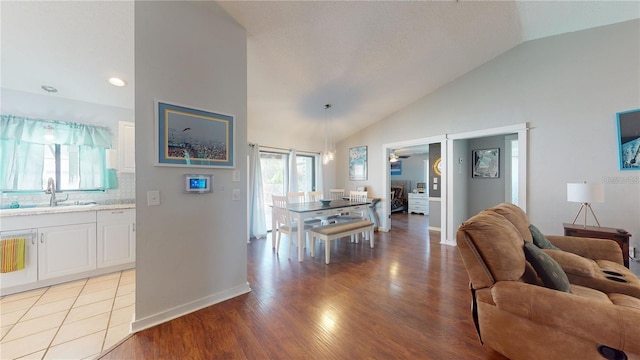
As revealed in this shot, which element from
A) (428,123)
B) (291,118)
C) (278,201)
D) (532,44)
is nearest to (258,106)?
(291,118)

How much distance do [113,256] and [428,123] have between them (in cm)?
546

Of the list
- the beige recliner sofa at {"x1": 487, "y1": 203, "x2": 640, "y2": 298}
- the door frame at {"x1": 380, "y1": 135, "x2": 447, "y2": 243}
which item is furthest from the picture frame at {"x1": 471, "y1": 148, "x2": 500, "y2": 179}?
the beige recliner sofa at {"x1": 487, "y1": 203, "x2": 640, "y2": 298}

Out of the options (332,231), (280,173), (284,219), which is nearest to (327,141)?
(280,173)

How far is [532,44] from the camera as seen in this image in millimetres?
3225

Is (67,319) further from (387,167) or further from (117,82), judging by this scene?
(387,167)

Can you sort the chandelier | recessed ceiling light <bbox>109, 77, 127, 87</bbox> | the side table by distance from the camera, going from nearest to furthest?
the side table, recessed ceiling light <bbox>109, 77, 127, 87</bbox>, the chandelier

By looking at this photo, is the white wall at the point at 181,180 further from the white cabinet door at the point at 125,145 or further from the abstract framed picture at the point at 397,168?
the abstract framed picture at the point at 397,168

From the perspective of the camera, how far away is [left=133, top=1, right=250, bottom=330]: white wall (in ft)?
5.98

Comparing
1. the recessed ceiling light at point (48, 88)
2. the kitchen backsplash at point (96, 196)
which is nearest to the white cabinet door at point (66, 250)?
the kitchen backsplash at point (96, 196)

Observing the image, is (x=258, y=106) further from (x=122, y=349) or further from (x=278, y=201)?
(x=122, y=349)

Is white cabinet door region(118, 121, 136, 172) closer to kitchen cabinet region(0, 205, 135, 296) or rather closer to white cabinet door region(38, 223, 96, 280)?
kitchen cabinet region(0, 205, 135, 296)

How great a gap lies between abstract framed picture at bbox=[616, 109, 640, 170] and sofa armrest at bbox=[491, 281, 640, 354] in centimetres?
263

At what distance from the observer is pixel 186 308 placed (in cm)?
201

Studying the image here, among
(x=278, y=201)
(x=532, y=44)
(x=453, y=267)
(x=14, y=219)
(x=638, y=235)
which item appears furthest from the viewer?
(x=278, y=201)
